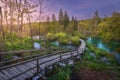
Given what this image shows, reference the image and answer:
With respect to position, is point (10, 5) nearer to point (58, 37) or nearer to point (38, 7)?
point (38, 7)

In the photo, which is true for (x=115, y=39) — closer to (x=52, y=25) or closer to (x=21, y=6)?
(x=52, y=25)

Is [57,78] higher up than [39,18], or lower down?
lower down

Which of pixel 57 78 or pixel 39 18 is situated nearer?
pixel 57 78

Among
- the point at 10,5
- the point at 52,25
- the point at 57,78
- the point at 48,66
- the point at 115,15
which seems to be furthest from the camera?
the point at 52,25

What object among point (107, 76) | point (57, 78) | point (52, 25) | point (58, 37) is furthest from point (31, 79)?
point (52, 25)

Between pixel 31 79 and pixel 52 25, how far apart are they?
178 ft

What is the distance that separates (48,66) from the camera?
9141 mm

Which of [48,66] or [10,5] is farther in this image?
[10,5]

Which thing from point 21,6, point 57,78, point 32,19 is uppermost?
point 21,6

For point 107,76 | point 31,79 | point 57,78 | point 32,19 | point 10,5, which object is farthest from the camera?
point 32,19

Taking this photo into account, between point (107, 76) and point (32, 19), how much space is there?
9649mm

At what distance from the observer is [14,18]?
653 inches

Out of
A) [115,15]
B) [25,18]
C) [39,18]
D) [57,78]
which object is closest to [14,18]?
[25,18]

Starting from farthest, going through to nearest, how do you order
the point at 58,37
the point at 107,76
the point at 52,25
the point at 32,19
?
the point at 52,25, the point at 58,37, the point at 32,19, the point at 107,76
